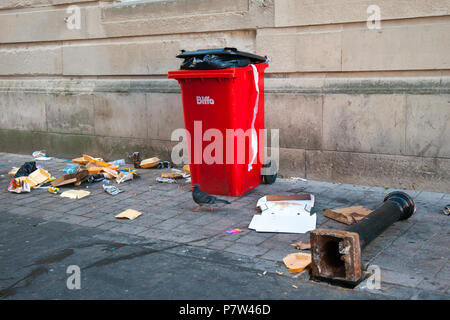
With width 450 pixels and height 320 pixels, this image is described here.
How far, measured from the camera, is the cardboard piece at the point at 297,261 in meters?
3.73

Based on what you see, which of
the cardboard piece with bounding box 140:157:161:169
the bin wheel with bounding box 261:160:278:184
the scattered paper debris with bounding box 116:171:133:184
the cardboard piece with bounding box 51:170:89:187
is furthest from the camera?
the cardboard piece with bounding box 140:157:161:169

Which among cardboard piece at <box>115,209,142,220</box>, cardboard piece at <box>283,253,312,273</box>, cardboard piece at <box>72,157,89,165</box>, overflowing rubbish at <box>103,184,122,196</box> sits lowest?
cardboard piece at <box>283,253,312,273</box>

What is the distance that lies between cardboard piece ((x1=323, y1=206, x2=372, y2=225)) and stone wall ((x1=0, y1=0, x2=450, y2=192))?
1112mm

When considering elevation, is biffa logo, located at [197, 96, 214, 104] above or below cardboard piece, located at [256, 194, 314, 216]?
above

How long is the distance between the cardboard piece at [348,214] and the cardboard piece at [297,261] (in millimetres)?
939

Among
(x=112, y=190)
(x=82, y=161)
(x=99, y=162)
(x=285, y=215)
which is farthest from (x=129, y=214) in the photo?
(x=82, y=161)

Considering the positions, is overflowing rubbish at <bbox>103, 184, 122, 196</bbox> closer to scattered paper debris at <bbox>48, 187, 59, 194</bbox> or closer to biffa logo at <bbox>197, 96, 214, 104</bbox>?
scattered paper debris at <bbox>48, 187, 59, 194</bbox>

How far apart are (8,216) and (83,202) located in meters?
0.81

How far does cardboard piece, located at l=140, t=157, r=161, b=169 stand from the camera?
24.3 ft

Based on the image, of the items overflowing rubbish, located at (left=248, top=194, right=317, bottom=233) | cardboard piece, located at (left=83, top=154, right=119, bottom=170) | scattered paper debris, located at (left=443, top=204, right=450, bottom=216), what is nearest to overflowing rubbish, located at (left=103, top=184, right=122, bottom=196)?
cardboard piece, located at (left=83, top=154, right=119, bottom=170)

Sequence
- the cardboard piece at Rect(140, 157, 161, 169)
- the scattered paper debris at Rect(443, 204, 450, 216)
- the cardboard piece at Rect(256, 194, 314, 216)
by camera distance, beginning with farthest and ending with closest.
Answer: the cardboard piece at Rect(140, 157, 161, 169), the cardboard piece at Rect(256, 194, 314, 216), the scattered paper debris at Rect(443, 204, 450, 216)

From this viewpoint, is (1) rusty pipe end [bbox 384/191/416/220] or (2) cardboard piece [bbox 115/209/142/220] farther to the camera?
(2) cardboard piece [bbox 115/209/142/220]

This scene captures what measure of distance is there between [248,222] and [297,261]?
1130mm

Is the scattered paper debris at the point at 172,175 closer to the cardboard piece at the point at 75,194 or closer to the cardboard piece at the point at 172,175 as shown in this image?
the cardboard piece at the point at 172,175
